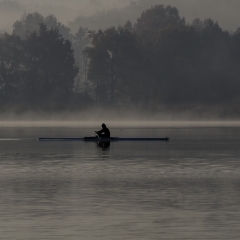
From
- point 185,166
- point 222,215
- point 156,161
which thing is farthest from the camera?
point 156,161

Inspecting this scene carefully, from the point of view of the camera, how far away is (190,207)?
2397 centimetres

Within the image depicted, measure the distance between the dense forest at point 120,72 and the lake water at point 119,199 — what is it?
104 meters

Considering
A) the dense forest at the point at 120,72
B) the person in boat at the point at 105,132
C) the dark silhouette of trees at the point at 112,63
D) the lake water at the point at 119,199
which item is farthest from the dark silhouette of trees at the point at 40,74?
the lake water at the point at 119,199

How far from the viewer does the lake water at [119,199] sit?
19.9m

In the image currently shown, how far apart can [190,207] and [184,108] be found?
13031 centimetres

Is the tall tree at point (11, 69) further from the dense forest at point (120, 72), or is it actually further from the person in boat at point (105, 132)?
the person in boat at point (105, 132)

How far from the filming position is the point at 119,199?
25938mm

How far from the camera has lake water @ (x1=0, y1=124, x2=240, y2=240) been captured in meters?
19.9

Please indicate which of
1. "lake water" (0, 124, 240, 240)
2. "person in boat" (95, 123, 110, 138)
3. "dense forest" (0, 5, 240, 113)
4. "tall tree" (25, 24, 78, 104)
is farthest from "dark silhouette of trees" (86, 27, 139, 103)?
"lake water" (0, 124, 240, 240)

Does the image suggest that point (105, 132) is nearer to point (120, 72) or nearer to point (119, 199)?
point (119, 199)

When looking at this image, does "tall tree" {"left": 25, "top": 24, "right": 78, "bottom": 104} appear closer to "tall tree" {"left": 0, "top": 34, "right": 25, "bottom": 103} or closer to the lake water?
"tall tree" {"left": 0, "top": 34, "right": 25, "bottom": 103}

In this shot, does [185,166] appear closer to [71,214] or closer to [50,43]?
[71,214]

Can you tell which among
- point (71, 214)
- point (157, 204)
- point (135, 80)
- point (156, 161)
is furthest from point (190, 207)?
point (135, 80)

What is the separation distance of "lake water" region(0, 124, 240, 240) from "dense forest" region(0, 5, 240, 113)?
104m
